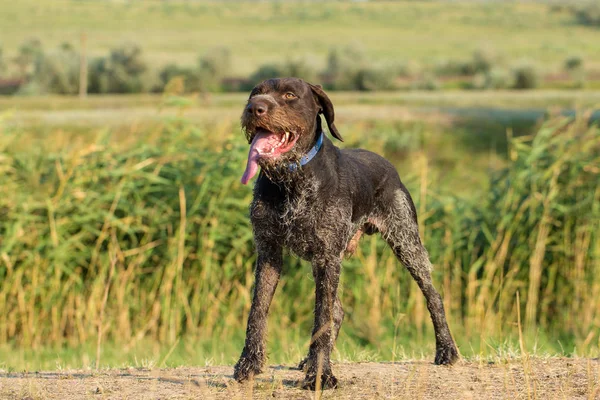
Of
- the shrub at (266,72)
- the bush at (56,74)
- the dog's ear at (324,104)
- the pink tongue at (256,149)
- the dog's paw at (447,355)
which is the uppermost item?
the dog's ear at (324,104)

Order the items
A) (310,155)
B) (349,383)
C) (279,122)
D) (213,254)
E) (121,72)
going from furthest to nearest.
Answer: (121,72), (213,254), (349,383), (310,155), (279,122)

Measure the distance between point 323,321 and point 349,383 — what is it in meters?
0.57

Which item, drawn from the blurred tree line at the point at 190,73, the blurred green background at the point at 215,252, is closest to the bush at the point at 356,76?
the blurred tree line at the point at 190,73

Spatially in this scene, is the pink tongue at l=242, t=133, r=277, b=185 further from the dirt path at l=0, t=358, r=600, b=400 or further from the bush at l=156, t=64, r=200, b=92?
the bush at l=156, t=64, r=200, b=92

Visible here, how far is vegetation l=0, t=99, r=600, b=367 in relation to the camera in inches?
396

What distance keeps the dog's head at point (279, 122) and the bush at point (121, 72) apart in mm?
44234

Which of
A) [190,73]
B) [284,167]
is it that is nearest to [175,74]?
[190,73]

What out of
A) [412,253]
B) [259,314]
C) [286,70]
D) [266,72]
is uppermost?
[412,253]

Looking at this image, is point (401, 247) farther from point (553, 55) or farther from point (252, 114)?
point (553, 55)

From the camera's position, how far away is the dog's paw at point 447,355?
6371 mm

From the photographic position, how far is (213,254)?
33.7ft

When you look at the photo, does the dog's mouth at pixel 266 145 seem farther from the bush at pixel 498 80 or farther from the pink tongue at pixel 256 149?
the bush at pixel 498 80

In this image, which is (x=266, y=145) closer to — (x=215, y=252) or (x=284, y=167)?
(x=284, y=167)

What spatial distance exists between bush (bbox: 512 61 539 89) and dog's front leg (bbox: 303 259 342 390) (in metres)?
47.5
